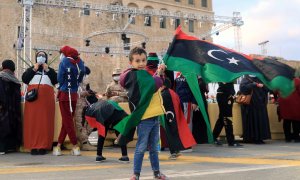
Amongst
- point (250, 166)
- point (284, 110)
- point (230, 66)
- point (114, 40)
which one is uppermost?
point (114, 40)

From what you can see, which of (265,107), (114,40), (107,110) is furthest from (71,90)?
(114,40)

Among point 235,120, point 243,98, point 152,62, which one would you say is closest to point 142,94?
point 152,62

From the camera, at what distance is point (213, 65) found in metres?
7.73

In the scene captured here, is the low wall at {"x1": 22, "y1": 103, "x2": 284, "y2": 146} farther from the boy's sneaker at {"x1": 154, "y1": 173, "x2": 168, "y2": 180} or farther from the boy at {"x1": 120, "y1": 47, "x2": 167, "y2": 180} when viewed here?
the boy's sneaker at {"x1": 154, "y1": 173, "x2": 168, "y2": 180}

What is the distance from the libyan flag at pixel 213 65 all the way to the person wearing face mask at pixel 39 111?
224cm

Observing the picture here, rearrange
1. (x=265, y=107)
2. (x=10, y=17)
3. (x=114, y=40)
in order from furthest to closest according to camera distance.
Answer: (x=114, y=40) < (x=10, y=17) < (x=265, y=107)

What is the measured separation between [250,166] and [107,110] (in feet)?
7.86

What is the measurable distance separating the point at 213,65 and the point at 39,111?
3.31 m

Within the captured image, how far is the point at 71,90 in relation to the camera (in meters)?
7.17

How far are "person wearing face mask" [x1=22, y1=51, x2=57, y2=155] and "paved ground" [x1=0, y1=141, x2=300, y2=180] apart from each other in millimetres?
280

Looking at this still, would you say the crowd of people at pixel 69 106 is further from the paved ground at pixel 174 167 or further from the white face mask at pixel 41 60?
the paved ground at pixel 174 167

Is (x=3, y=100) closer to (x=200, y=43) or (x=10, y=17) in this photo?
(x=200, y=43)

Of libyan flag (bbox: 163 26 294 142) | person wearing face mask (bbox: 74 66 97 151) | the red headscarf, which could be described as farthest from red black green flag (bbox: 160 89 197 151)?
person wearing face mask (bbox: 74 66 97 151)

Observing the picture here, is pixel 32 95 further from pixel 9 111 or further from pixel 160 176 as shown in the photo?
pixel 160 176
